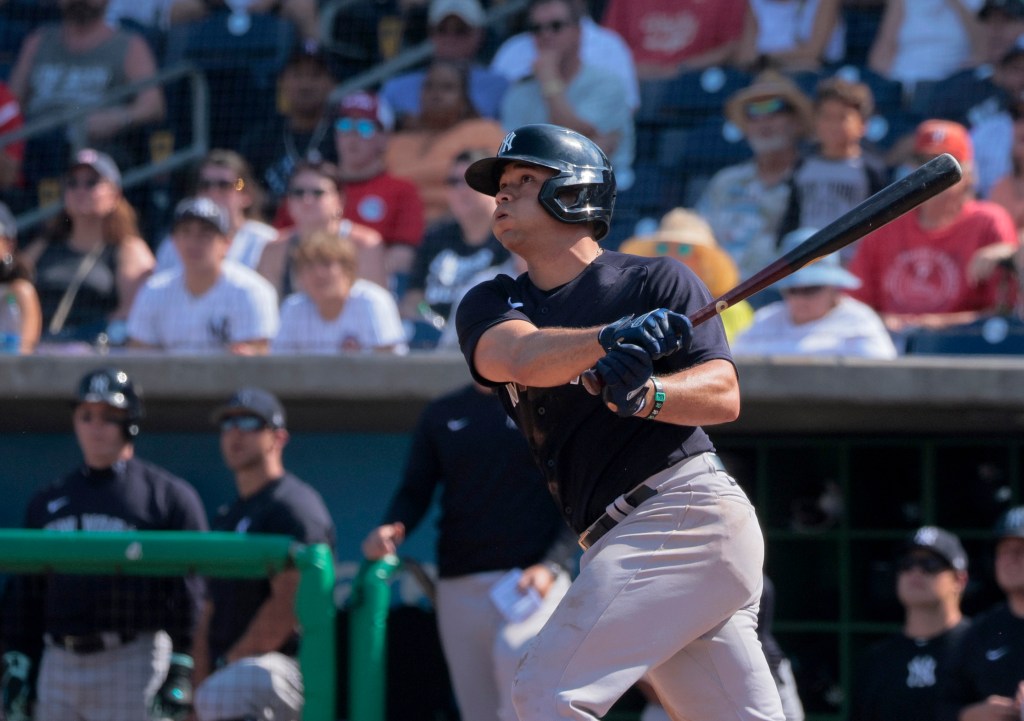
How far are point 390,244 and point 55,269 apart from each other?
1.65 metres

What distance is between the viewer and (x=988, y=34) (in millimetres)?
8070

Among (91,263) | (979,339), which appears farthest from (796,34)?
(91,263)

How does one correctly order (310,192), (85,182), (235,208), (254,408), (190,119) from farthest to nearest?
(190,119) → (235,208) → (85,182) → (310,192) → (254,408)

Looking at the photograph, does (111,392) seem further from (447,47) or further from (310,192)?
(447,47)

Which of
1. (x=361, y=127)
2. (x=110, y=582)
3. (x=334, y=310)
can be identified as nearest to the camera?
(x=110, y=582)

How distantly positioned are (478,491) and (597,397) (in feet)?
6.75

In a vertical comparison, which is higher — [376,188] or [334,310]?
[376,188]

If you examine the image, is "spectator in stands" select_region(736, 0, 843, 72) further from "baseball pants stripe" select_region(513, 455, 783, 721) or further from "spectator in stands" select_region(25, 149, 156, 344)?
"baseball pants stripe" select_region(513, 455, 783, 721)

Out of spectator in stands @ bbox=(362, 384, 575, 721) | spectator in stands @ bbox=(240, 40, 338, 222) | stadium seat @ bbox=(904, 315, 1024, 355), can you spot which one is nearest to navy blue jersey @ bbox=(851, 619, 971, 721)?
stadium seat @ bbox=(904, 315, 1024, 355)

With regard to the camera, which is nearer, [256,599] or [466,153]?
[256,599]

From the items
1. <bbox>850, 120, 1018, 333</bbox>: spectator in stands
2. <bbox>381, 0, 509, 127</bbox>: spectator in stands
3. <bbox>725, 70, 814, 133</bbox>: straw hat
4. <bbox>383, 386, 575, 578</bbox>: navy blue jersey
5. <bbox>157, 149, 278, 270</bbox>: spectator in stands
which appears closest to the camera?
<bbox>383, 386, 575, 578</bbox>: navy blue jersey

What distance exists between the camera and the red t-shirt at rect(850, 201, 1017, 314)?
21.3ft

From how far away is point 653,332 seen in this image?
10.0ft

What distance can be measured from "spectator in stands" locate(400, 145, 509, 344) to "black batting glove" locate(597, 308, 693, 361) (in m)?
3.99
